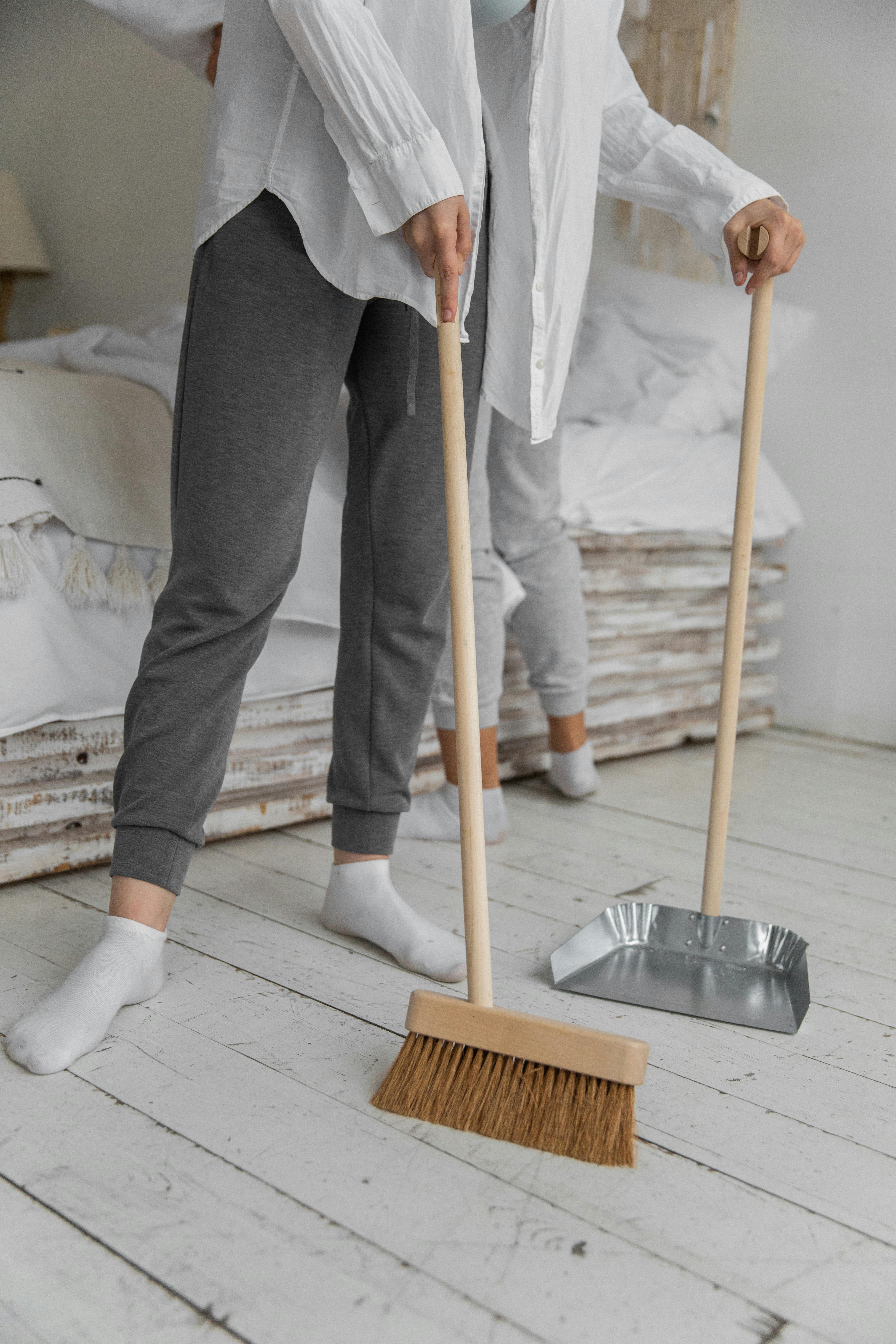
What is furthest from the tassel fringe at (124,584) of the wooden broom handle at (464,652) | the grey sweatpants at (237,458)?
the wooden broom handle at (464,652)

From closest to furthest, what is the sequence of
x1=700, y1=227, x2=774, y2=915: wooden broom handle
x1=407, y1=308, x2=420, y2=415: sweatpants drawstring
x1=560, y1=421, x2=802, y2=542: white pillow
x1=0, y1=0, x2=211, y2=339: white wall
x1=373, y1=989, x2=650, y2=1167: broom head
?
1. x1=373, y1=989, x2=650, y2=1167: broom head
2. x1=407, y1=308, x2=420, y2=415: sweatpants drawstring
3. x1=700, y1=227, x2=774, y2=915: wooden broom handle
4. x1=560, y1=421, x2=802, y2=542: white pillow
5. x1=0, y1=0, x2=211, y2=339: white wall

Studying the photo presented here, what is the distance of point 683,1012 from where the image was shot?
3.47 feet

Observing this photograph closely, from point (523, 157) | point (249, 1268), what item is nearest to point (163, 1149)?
point (249, 1268)

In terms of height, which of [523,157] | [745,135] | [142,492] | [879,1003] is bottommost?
[879,1003]

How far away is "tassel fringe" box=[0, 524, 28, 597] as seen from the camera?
1.20 metres

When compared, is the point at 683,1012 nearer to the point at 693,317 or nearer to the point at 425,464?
the point at 425,464

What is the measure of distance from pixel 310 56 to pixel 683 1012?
0.88 meters

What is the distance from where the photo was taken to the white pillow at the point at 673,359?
2.30m

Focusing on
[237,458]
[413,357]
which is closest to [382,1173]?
[237,458]

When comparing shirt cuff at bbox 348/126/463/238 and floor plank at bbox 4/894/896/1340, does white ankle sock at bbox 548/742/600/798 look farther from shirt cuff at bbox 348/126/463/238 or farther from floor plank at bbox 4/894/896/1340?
shirt cuff at bbox 348/126/463/238

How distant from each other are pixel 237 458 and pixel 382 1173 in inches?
22.5

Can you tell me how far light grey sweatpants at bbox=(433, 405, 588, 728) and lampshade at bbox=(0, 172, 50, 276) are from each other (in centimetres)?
268

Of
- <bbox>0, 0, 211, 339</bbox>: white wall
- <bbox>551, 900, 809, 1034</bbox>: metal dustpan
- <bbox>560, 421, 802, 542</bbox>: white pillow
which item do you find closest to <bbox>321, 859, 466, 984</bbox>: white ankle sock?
<bbox>551, 900, 809, 1034</bbox>: metal dustpan

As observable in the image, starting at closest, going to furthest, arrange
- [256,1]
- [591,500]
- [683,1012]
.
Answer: [256,1], [683,1012], [591,500]
